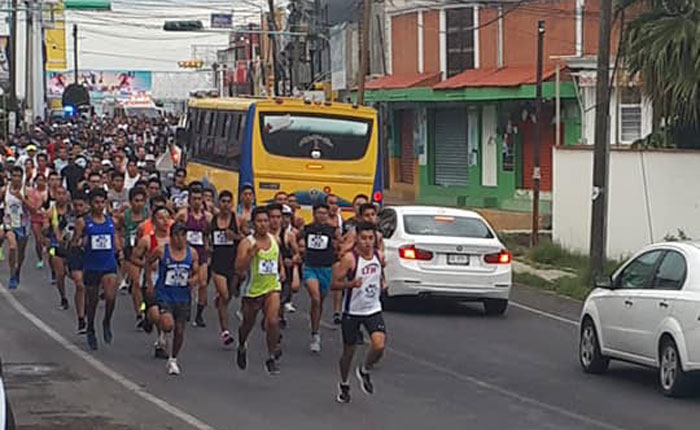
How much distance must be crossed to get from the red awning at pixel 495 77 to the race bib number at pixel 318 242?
22.3 meters

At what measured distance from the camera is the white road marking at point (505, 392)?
12.9 meters

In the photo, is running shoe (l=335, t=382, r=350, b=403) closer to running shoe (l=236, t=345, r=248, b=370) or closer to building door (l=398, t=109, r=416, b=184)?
running shoe (l=236, t=345, r=248, b=370)

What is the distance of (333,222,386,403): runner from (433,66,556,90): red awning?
25.7 meters

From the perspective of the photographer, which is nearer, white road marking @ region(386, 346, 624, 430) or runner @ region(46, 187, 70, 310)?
white road marking @ region(386, 346, 624, 430)

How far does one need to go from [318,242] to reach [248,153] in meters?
9.24

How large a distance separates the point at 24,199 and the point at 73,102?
6810 cm

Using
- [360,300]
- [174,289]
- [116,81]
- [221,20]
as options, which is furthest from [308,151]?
[116,81]

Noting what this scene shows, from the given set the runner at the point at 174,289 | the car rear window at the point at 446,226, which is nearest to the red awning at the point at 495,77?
the car rear window at the point at 446,226

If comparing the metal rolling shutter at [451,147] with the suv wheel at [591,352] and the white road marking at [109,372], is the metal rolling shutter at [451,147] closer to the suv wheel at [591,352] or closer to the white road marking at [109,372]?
the white road marking at [109,372]

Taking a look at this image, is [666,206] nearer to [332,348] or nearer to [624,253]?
[624,253]

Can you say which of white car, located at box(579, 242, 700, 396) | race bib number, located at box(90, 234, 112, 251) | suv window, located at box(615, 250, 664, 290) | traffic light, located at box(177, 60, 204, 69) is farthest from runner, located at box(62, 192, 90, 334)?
traffic light, located at box(177, 60, 204, 69)

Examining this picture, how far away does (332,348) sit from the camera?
17.6 metres

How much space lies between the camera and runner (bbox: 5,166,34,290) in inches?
917

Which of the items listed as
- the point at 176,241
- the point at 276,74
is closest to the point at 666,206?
the point at 176,241
